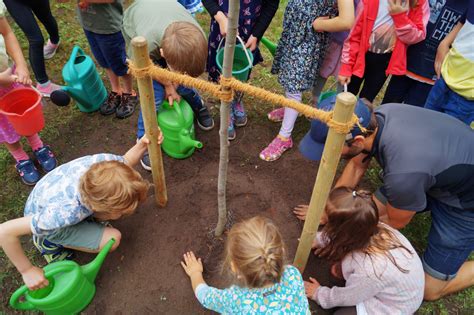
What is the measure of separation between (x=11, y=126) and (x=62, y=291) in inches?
Answer: 46.9

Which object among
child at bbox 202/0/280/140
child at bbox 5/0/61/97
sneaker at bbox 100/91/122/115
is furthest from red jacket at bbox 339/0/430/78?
child at bbox 5/0/61/97

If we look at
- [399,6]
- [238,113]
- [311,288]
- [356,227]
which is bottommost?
[311,288]

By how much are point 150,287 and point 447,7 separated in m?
2.35

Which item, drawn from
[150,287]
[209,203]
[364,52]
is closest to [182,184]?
[209,203]

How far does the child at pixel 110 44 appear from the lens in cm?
262

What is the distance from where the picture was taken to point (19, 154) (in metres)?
2.58

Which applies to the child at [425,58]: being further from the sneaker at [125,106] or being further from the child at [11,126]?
the child at [11,126]

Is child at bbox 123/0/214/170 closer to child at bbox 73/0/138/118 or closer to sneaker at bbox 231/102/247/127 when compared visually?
child at bbox 73/0/138/118

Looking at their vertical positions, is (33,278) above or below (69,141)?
above

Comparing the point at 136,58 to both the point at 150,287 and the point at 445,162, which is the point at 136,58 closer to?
the point at 150,287

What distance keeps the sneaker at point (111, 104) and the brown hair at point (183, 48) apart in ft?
3.52

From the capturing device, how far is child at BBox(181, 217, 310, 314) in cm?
141

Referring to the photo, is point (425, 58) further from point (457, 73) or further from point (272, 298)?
point (272, 298)

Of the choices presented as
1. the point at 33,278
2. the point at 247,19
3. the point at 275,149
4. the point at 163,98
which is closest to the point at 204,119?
Answer: the point at 163,98
